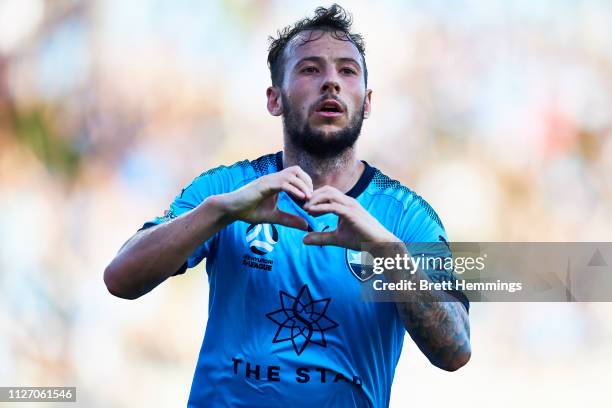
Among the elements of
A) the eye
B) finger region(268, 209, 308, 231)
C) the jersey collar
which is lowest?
finger region(268, 209, 308, 231)

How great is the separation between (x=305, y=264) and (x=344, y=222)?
0.53 m

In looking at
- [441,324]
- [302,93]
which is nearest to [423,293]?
[441,324]

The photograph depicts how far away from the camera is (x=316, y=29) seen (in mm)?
3867

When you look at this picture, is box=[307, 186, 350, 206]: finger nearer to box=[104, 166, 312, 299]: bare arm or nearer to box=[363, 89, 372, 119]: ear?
box=[104, 166, 312, 299]: bare arm

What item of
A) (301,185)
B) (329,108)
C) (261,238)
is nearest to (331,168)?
(329,108)

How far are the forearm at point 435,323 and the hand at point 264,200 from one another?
433 mm

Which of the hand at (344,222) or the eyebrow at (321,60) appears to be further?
the eyebrow at (321,60)

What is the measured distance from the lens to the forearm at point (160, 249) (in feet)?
9.83

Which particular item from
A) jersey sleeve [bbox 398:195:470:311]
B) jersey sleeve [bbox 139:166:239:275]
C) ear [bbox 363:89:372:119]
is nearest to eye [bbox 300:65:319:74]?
ear [bbox 363:89:372:119]

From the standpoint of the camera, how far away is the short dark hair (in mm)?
3871

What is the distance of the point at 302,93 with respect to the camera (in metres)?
3.62

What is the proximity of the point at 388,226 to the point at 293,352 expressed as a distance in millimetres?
666

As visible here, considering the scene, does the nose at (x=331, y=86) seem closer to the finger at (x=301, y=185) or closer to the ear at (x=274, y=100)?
the ear at (x=274, y=100)

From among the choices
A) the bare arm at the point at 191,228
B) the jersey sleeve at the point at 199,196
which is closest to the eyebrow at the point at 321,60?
the jersey sleeve at the point at 199,196
